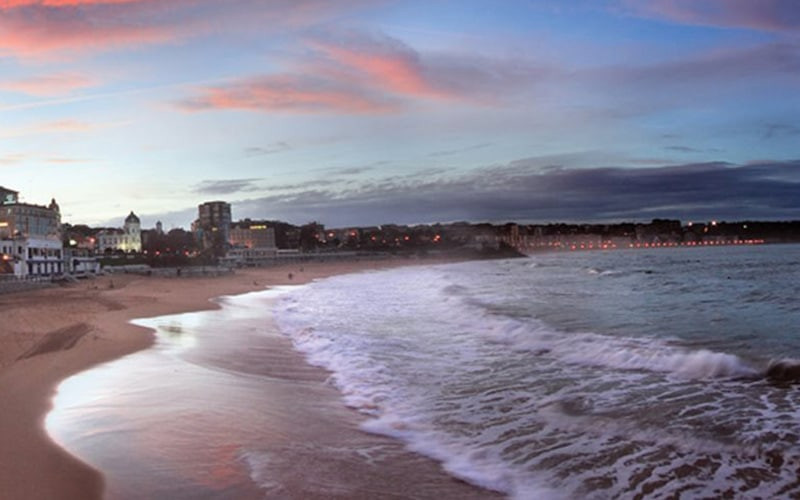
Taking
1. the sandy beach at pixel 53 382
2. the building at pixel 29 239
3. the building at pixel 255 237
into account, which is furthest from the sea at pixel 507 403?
the building at pixel 255 237

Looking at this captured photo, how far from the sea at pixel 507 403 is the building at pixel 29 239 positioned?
123 ft

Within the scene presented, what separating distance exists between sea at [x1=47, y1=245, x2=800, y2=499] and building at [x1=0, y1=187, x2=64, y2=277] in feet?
123

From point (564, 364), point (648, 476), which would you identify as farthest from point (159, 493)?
point (564, 364)

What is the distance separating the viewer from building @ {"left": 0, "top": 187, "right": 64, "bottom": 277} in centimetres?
4806

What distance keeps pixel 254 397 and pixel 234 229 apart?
19351cm

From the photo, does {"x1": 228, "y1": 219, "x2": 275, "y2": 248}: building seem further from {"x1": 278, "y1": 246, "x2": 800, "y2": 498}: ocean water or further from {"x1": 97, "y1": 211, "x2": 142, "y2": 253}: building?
{"x1": 278, "y1": 246, "x2": 800, "y2": 498}: ocean water

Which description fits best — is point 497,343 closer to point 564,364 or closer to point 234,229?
point 564,364

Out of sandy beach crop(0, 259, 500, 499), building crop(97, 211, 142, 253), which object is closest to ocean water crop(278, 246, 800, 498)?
sandy beach crop(0, 259, 500, 499)

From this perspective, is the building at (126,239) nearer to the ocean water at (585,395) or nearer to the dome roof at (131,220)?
the dome roof at (131,220)

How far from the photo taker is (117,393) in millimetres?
9367

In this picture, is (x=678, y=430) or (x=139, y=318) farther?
(x=139, y=318)

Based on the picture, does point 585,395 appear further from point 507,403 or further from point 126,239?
point 126,239

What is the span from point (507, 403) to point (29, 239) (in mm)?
63899

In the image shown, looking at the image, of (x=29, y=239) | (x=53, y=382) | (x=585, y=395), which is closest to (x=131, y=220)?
(x=29, y=239)
